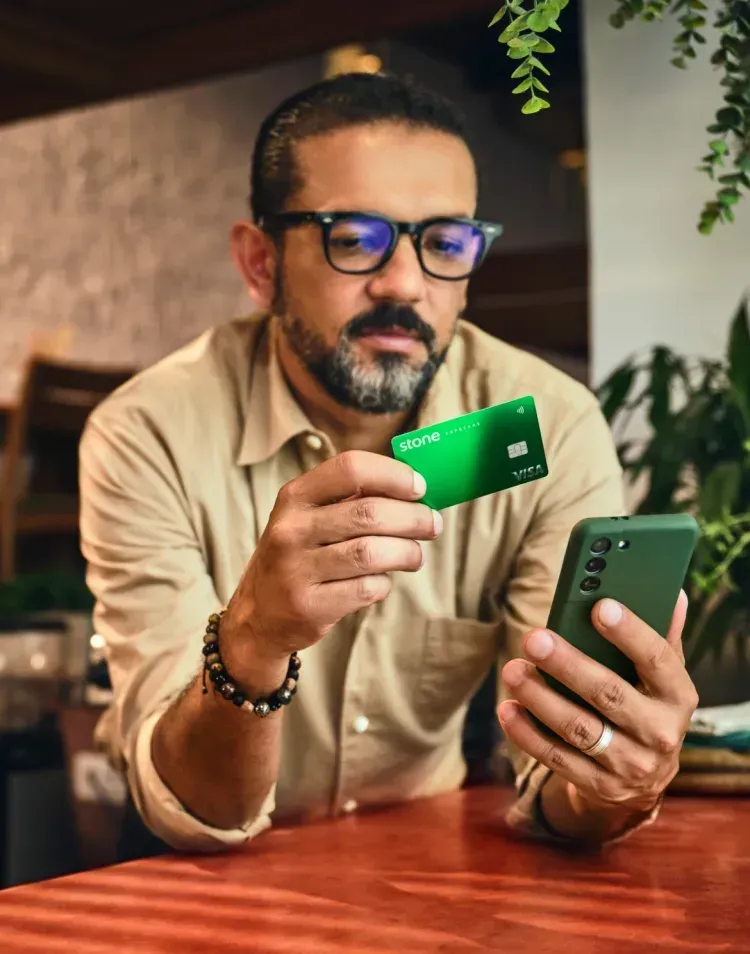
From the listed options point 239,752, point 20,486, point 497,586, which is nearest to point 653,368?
point 497,586

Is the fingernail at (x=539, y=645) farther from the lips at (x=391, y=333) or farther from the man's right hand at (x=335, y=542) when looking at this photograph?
the lips at (x=391, y=333)

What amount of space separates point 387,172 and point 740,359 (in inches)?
27.0

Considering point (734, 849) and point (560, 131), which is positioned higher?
point (560, 131)

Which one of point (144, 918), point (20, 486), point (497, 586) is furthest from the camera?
point (20, 486)

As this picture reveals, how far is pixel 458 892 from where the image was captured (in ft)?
2.72

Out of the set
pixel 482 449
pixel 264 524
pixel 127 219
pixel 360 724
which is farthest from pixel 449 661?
pixel 127 219

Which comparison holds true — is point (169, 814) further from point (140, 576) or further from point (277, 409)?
point (277, 409)

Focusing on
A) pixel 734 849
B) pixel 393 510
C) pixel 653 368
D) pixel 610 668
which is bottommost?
pixel 734 849

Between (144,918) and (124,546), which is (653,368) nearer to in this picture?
(124,546)

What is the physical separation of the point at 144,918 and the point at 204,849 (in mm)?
232

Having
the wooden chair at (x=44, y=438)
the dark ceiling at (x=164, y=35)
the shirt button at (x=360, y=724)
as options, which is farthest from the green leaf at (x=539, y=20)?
the wooden chair at (x=44, y=438)

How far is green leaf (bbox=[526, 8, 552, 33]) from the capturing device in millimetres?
767

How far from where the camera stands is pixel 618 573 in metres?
0.84

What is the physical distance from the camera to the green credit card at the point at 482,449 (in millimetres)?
796
